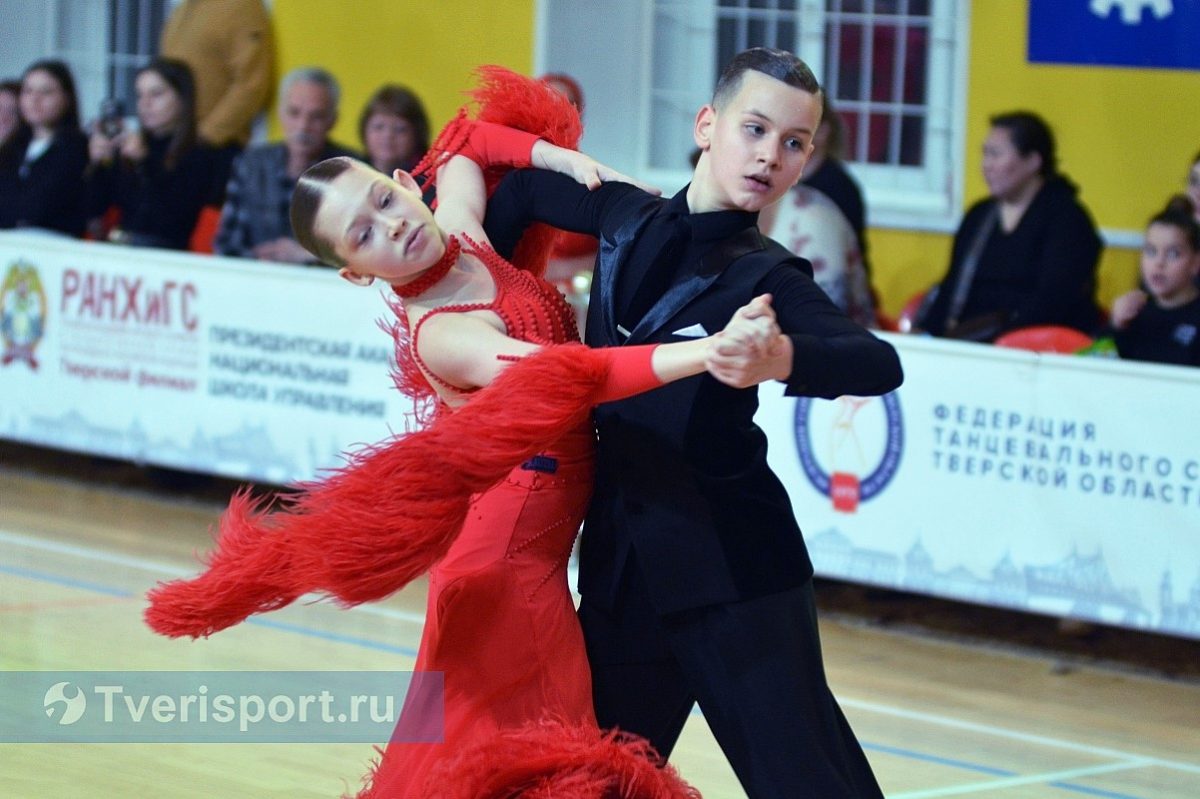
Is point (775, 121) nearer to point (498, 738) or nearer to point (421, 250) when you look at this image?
point (421, 250)

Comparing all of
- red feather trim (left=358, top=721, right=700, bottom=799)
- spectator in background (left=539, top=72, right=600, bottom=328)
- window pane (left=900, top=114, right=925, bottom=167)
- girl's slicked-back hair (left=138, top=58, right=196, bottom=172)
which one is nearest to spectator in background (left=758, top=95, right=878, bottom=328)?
spectator in background (left=539, top=72, right=600, bottom=328)

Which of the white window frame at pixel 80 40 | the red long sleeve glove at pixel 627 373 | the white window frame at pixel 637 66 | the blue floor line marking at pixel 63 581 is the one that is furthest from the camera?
the white window frame at pixel 80 40

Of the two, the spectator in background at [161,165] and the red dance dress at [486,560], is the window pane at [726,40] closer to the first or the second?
the spectator in background at [161,165]

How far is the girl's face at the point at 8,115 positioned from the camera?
9.66 m

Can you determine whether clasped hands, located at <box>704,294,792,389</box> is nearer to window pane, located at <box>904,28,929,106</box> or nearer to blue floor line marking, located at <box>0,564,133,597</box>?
blue floor line marking, located at <box>0,564,133,597</box>

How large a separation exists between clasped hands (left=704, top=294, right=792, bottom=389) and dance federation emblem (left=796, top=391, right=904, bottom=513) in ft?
12.1

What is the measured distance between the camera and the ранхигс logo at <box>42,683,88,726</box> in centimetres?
522

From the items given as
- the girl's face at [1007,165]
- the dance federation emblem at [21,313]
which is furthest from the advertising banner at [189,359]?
the girl's face at [1007,165]

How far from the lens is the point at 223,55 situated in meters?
10.8

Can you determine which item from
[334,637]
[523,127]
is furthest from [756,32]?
[523,127]

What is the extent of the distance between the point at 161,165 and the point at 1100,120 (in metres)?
4.58

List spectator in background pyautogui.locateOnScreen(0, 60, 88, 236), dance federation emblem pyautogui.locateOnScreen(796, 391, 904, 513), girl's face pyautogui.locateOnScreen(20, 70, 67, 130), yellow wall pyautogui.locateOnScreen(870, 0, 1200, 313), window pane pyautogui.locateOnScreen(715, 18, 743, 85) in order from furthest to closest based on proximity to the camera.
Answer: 1. window pane pyautogui.locateOnScreen(715, 18, 743, 85)
2. girl's face pyautogui.locateOnScreen(20, 70, 67, 130)
3. spectator in background pyautogui.locateOnScreen(0, 60, 88, 236)
4. yellow wall pyautogui.locateOnScreen(870, 0, 1200, 313)
5. dance federation emblem pyautogui.locateOnScreen(796, 391, 904, 513)

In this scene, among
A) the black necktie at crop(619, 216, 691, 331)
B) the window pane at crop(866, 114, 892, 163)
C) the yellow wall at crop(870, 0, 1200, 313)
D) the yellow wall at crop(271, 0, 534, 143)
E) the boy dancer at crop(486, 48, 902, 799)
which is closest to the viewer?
the boy dancer at crop(486, 48, 902, 799)

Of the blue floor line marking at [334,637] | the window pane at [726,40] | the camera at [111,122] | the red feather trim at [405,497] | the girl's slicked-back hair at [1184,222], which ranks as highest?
the window pane at [726,40]
